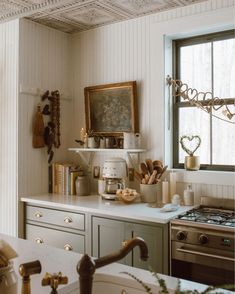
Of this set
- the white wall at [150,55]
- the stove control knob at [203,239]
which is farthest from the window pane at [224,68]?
the stove control knob at [203,239]

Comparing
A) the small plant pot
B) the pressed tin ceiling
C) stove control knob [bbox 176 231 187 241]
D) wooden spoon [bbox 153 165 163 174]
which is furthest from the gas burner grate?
the pressed tin ceiling

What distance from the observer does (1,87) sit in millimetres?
3453

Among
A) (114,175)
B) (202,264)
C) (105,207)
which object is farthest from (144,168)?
(202,264)

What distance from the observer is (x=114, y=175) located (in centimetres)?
313

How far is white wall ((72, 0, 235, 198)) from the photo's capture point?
2900 millimetres

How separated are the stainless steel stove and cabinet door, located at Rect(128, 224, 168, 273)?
0.08 meters

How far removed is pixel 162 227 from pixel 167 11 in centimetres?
189

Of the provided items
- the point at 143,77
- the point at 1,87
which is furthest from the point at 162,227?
the point at 1,87

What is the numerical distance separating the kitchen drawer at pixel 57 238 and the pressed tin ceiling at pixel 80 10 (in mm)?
1937

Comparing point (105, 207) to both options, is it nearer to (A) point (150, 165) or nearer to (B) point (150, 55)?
(A) point (150, 165)

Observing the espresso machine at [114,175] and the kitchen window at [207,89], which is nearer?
the kitchen window at [207,89]

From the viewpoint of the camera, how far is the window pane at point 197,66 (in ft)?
10.1

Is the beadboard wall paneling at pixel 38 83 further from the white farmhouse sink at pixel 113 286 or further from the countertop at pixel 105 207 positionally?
the white farmhouse sink at pixel 113 286

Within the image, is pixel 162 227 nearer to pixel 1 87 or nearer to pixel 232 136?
pixel 232 136
